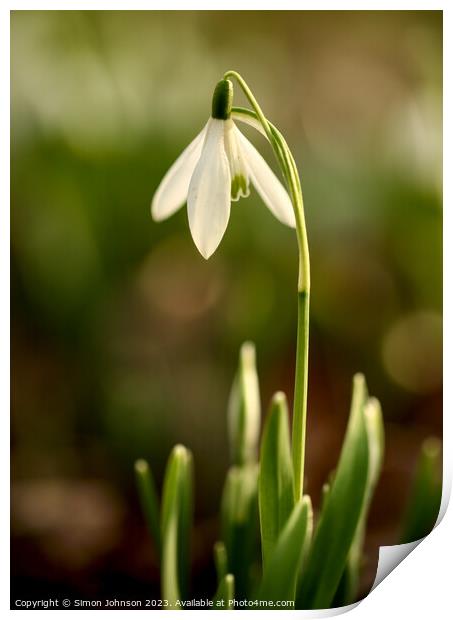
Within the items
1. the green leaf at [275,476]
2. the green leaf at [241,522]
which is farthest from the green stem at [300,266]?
the green leaf at [241,522]

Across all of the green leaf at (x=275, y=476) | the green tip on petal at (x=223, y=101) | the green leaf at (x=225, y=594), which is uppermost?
the green tip on petal at (x=223, y=101)

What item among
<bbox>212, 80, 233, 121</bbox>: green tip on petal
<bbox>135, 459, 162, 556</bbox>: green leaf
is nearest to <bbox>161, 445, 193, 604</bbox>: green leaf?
<bbox>135, 459, 162, 556</bbox>: green leaf

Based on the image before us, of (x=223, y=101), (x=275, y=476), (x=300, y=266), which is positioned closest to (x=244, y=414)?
(x=275, y=476)

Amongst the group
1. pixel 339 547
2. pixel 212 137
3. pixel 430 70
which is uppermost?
pixel 430 70

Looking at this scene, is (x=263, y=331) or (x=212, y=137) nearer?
(x=212, y=137)

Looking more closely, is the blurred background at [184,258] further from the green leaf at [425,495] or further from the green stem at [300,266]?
the green stem at [300,266]
